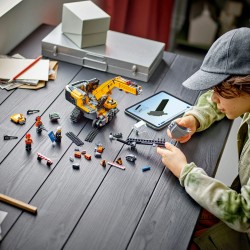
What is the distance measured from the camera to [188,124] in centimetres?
142

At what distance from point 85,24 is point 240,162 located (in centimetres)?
73

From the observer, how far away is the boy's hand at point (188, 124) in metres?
1.40

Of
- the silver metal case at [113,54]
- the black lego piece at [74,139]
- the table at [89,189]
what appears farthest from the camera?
the silver metal case at [113,54]

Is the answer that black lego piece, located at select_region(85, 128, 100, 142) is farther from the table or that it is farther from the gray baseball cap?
the gray baseball cap

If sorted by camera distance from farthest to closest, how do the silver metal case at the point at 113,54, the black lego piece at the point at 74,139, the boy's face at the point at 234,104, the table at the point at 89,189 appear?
the silver metal case at the point at 113,54, the black lego piece at the point at 74,139, the boy's face at the point at 234,104, the table at the point at 89,189

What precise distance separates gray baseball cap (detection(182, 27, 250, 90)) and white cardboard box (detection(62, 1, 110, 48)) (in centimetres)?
60

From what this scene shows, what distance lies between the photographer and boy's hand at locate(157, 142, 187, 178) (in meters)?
1.26

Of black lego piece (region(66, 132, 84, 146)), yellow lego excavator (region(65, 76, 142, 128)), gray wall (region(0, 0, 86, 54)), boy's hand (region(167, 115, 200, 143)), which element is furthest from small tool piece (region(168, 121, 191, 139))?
gray wall (region(0, 0, 86, 54))

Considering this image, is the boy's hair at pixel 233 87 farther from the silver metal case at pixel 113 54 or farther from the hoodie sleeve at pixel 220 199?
the silver metal case at pixel 113 54

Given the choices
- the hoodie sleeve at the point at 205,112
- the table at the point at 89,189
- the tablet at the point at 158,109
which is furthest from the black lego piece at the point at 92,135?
the hoodie sleeve at the point at 205,112

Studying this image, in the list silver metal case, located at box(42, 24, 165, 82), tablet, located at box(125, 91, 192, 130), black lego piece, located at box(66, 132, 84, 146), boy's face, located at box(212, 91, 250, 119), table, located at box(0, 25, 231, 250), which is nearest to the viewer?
table, located at box(0, 25, 231, 250)

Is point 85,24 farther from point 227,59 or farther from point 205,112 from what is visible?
point 227,59

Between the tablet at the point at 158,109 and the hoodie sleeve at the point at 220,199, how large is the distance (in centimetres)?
29

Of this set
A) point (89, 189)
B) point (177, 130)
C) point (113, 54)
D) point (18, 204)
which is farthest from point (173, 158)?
point (113, 54)
